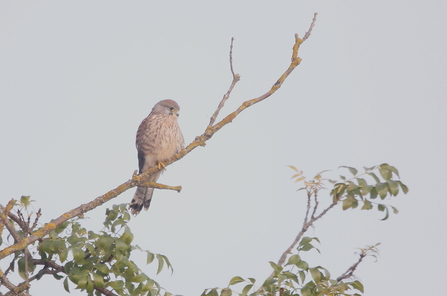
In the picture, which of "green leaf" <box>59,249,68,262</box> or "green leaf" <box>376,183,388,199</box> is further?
"green leaf" <box>59,249,68,262</box>

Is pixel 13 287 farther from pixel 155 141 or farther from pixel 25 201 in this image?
pixel 155 141

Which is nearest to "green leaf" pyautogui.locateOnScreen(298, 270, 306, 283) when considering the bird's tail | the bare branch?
the bare branch

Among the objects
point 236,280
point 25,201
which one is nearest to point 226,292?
point 236,280

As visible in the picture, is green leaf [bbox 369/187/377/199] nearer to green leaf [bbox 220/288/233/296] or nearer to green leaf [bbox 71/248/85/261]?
green leaf [bbox 220/288/233/296]

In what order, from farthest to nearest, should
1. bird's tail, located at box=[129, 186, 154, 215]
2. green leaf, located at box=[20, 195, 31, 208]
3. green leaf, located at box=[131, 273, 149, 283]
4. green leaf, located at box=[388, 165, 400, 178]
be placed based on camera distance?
1. bird's tail, located at box=[129, 186, 154, 215]
2. green leaf, located at box=[20, 195, 31, 208]
3. green leaf, located at box=[131, 273, 149, 283]
4. green leaf, located at box=[388, 165, 400, 178]

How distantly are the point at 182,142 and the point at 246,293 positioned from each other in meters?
4.20

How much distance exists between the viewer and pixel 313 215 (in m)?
2.23

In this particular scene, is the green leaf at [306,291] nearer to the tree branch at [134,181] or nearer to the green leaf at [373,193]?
the green leaf at [373,193]

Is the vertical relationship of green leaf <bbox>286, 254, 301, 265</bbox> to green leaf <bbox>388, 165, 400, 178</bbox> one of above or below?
below

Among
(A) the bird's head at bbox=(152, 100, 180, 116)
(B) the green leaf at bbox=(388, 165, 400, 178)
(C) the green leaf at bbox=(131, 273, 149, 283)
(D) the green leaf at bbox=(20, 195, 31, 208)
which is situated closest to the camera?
(B) the green leaf at bbox=(388, 165, 400, 178)

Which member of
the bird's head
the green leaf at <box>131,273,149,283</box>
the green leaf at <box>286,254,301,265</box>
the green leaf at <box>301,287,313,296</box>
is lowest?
the green leaf at <box>301,287,313,296</box>

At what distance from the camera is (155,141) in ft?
Answer: 20.1

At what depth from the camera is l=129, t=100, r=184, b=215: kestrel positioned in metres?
6.10

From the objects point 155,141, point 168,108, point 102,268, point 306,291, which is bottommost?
point 306,291
